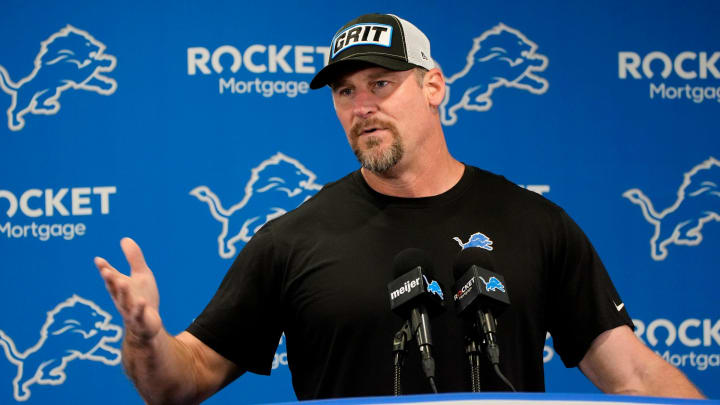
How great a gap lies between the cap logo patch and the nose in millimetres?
98

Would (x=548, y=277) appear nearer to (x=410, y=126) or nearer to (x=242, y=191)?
(x=410, y=126)

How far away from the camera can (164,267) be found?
2449mm

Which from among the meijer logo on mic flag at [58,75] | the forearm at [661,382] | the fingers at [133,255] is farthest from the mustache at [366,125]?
the meijer logo on mic flag at [58,75]

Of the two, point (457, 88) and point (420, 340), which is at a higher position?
point (457, 88)

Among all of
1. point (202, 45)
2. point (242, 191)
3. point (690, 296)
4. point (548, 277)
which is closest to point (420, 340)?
point (548, 277)

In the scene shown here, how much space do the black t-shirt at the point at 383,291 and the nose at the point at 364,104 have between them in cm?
18

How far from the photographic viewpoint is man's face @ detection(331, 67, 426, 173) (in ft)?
4.99

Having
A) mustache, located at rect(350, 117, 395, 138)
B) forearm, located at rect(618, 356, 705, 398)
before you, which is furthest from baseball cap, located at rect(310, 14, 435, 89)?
forearm, located at rect(618, 356, 705, 398)

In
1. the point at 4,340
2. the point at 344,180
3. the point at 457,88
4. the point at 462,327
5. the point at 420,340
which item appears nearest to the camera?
the point at 420,340

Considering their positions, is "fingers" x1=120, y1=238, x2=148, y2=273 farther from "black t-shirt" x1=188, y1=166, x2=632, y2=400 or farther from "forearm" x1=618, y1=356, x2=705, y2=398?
"forearm" x1=618, y1=356, x2=705, y2=398

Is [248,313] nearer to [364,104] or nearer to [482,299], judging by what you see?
[364,104]

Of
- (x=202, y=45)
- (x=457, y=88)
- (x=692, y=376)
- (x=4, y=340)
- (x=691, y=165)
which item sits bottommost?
(x=692, y=376)

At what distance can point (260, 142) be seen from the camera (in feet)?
8.25

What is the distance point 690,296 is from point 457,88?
1.12 m
